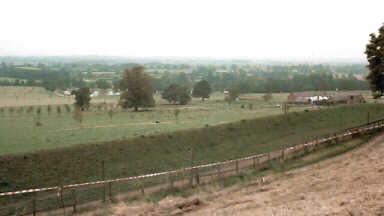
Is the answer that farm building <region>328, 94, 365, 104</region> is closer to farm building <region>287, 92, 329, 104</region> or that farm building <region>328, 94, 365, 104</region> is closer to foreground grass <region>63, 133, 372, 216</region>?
farm building <region>287, 92, 329, 104</region>

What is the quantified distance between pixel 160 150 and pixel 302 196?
19850mm

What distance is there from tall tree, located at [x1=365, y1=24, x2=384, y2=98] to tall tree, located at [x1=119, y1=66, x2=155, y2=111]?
147ft

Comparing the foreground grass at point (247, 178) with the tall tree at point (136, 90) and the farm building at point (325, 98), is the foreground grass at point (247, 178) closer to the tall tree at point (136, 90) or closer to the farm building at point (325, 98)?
the tall tree at point (136, 90)

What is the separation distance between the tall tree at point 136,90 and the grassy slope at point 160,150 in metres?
34.7

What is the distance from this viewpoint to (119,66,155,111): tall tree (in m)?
76.7

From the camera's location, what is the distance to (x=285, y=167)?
2520cm

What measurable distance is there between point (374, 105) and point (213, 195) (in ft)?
150

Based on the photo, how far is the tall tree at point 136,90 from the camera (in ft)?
252

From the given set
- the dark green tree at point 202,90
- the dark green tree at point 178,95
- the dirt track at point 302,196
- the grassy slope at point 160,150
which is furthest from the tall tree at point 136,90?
the dirt track at point 302,196

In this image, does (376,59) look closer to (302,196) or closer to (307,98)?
(302,196)

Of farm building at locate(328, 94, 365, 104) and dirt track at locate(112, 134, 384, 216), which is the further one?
farm building at locate(328, 94, 365, 104)

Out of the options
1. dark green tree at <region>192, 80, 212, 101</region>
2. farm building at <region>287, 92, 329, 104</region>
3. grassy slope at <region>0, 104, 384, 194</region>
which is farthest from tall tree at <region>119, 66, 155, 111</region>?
grassy slope at <region>0, 104, 384, 194</region>

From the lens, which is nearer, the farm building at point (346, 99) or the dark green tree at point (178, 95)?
the farm building at point (346, 99)

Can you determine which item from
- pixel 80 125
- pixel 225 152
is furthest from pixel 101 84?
pixel 225 152
